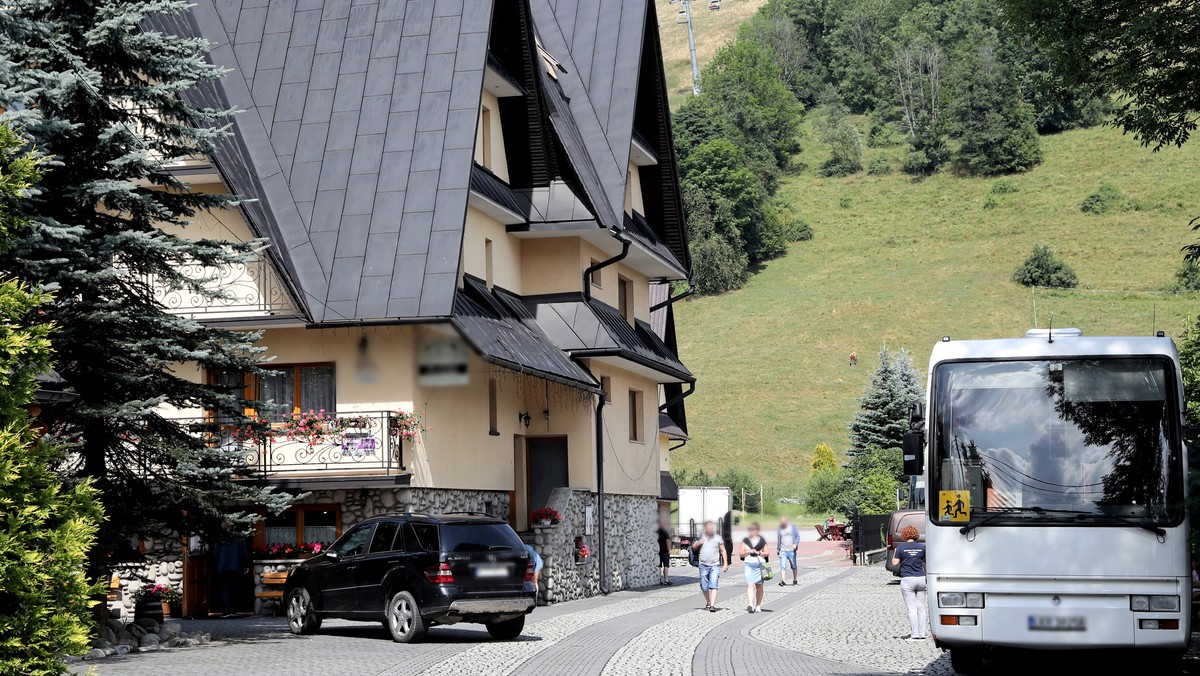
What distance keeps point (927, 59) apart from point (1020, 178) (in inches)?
918

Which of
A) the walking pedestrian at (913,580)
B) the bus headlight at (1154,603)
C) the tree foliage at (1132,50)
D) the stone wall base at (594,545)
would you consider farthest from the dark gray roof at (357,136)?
the bus headlight at (1154,603)

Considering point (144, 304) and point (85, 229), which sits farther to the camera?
point (144, 304)

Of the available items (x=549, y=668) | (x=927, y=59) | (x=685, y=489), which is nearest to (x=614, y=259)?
(x=549, y=668)

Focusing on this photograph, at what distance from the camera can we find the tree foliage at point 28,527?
1027cm

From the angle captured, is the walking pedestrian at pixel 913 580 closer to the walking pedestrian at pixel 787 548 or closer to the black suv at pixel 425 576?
the black suv at pixel 425 576

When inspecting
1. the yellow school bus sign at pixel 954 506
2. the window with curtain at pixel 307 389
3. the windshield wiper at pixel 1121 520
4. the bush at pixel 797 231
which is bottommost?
the windshield wiper at pixel 1121 520

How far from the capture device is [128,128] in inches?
706

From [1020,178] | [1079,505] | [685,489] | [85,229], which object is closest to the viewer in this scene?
[1079,505]

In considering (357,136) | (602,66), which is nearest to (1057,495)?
(357,136)

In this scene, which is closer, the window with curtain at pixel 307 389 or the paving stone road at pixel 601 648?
the paving stone road at pixel 601 648

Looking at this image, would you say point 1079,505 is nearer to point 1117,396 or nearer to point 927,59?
point 1117,396

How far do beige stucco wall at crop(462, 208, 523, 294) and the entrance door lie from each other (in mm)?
3377

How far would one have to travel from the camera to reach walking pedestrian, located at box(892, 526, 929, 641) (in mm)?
19406

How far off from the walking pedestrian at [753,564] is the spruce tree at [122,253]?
9.86 meters
